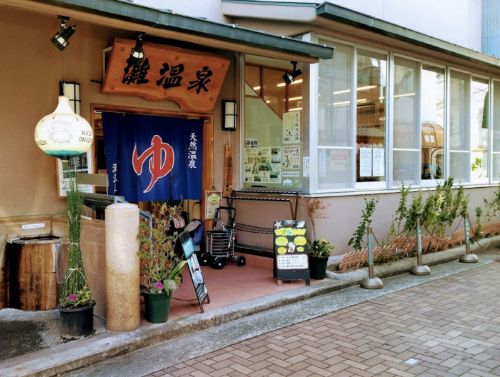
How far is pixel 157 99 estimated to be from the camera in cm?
780

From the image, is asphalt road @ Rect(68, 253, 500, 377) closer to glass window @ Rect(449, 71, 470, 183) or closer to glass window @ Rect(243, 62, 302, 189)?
glass window @ Rect(243, 62, 302, 189)

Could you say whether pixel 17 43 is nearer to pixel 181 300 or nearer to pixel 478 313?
pixel 181 300

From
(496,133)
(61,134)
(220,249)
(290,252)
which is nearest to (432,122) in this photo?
(496,133)

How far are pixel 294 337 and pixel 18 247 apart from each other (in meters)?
3.78

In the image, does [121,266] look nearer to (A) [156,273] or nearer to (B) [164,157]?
(A) [156,273]

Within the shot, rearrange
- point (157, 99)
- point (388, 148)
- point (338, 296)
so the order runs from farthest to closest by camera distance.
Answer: point (388, 148) → point (157, 99) → point (338, 296)

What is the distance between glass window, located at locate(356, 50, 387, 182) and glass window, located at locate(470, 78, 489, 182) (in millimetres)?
4080

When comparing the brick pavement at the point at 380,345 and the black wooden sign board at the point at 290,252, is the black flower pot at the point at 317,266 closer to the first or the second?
the black wooden sign board at the point at 290,252

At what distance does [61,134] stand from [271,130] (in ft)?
15.1

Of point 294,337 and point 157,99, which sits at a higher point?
point 157,99

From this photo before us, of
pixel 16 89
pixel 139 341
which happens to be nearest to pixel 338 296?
pixel 139 341

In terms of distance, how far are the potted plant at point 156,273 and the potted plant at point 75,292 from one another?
Result: 2.13 ft

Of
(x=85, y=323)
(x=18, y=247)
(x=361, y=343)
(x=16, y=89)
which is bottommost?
(x=361, y=343)

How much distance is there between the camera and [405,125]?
9867 mm
